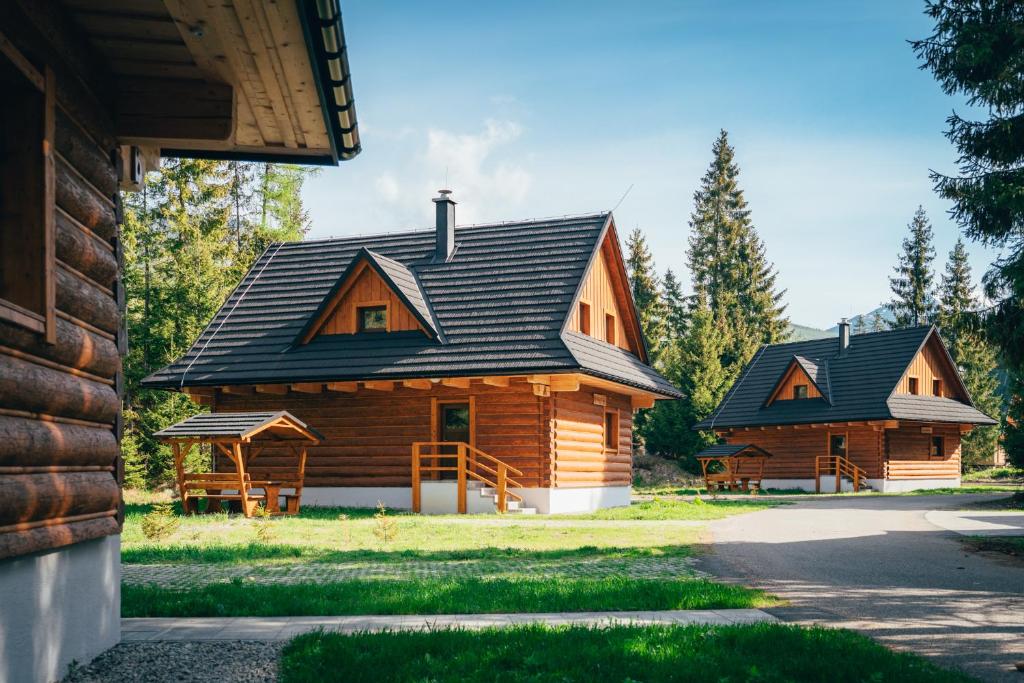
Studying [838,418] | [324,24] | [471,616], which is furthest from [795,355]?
[324,24]

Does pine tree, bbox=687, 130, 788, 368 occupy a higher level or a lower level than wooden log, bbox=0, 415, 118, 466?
higher

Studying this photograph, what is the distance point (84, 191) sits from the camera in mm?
6082

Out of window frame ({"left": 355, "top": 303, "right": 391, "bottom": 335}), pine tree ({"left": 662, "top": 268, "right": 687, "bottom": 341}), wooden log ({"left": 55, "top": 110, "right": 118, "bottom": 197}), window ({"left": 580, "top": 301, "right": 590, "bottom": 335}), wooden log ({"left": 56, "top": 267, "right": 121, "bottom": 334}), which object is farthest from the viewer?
pine tree ({"left": 662, "top": 268, "right": 687, "bottom": 341})

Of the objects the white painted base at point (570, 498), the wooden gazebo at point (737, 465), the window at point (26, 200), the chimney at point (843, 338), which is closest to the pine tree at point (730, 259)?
the chimney at point (843, 338)

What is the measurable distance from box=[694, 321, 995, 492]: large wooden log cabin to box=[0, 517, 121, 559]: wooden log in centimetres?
3257

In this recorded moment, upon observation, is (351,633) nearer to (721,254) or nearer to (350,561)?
(350,561)

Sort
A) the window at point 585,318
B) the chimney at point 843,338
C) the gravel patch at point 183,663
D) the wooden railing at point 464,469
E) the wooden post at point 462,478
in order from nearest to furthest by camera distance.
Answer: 1. the gravel patch at point 183,663
2. the wooden post at point 462,478
3. the wooden railing at point 464,469
4. the window at point 585,318
5. the chimney at point 843,338

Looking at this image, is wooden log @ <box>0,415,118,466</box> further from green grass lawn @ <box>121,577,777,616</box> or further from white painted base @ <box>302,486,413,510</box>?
white painted base @ <box>302,486,413,510</box>

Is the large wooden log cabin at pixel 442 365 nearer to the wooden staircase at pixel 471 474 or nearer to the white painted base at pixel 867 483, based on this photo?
the wooden staircase at pixel 471 474

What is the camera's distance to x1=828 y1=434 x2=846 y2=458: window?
3738cm

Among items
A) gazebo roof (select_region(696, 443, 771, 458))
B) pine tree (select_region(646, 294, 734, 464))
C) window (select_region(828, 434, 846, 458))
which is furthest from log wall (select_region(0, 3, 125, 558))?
pine tree (select_region(646, 294, 734, 464))

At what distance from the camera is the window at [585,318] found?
932 inches

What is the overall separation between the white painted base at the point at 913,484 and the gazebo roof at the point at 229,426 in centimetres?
2422

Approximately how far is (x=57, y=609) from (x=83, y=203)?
2472 millimetres
